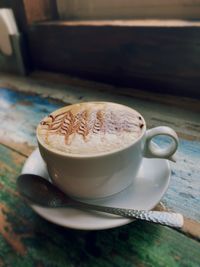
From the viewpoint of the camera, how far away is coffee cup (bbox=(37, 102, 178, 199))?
0.28m

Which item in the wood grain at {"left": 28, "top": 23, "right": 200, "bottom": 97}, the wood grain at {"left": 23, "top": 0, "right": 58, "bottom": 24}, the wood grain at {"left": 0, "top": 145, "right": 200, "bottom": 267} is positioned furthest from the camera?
the wood grain at {"left": 23, "top": 0, "right": 58, "bottom": 24}

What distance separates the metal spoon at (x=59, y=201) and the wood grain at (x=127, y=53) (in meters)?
0.37

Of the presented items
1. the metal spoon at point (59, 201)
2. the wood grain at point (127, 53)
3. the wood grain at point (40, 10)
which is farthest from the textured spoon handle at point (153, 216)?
the wood grain at point (40, 10)

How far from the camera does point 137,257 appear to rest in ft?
0.87

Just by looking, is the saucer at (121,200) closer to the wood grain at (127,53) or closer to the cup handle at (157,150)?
the cup handle at (157,150)

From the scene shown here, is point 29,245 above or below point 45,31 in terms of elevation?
below

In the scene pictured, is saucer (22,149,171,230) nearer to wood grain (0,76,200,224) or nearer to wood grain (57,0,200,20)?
wood grain (0,76,200,224)

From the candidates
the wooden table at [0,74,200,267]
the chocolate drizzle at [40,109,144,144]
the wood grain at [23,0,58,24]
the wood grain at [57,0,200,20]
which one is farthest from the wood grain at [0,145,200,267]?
the wood grain at [23,0,58,24]

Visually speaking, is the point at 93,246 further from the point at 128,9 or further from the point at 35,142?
the point at 128,9

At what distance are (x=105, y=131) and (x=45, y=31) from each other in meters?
0.56

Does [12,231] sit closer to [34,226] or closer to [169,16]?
[34,226]

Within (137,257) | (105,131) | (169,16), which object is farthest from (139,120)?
(169,16)

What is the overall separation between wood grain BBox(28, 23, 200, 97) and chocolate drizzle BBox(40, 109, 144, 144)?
0.28 meters

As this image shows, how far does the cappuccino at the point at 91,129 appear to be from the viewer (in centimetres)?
28
